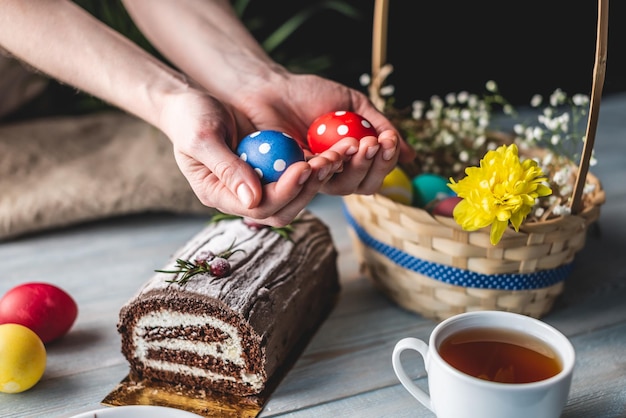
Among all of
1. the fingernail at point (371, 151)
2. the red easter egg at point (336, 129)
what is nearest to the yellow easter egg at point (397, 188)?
the red easter egg at point (336, 129)

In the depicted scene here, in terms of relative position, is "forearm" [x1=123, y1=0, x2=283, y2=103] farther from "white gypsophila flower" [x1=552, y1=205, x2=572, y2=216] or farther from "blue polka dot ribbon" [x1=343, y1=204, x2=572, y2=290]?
"white gypsophila flower" [x1=552, y1=205, x2=572, y2=216]

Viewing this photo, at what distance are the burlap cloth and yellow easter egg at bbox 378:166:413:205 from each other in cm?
61

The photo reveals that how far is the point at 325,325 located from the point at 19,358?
0.57 m

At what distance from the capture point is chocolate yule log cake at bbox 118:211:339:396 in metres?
1.19

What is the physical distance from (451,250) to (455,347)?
28 cm

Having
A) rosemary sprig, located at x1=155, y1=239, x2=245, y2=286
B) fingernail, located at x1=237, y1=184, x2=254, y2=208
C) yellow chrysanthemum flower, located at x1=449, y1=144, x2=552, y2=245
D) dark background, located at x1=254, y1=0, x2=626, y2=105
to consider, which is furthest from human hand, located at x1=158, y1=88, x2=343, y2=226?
dark background, located at x1=254, y1=0, x2=626, y2=105

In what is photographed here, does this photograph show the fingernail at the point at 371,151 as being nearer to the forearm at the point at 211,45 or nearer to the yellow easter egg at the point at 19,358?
the forearm at the point at 211,45

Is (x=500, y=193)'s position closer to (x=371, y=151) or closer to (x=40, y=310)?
(x=371, y=151)

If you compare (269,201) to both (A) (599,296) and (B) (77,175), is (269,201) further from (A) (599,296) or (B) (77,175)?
(B) (77,175)

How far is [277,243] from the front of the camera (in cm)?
137

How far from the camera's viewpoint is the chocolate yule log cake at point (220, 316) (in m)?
1.19

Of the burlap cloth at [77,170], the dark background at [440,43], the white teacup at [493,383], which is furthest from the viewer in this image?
the dark background at [440,43]

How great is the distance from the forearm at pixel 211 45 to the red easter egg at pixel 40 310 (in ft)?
1.73

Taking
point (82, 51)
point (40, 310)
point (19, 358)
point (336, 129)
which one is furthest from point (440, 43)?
point (19, 358)
